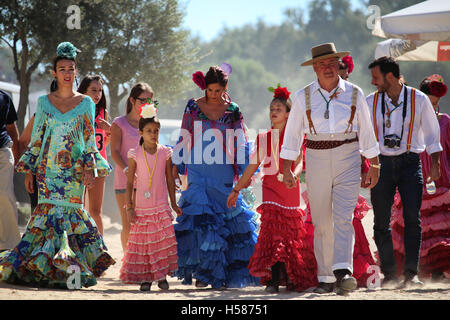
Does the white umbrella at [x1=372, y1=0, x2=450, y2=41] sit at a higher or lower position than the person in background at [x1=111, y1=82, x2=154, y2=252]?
higher

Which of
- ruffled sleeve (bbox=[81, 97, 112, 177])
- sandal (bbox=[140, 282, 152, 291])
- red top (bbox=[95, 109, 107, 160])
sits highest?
red top (bbox=[95, 109, 107, 160])

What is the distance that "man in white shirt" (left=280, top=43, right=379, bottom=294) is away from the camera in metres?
5.93

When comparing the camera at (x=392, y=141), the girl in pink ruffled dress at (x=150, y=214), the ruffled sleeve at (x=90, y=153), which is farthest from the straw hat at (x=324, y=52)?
the ruffled sleeve at (x=90, y=153)

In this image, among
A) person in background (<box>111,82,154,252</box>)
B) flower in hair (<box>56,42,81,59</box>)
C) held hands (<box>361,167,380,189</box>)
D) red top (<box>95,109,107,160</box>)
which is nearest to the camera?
held hands (<box>361,167,380,189</box>)

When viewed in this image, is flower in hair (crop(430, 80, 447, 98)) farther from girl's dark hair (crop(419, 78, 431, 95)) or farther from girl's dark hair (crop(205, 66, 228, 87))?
girl's dark hair (crop(205, 66, 228, 87))

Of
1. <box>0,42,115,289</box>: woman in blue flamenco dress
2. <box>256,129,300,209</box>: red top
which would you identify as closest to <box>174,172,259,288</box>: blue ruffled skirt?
<box>256,129,300,209</box>: red top

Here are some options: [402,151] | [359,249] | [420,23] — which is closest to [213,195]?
[359,249]

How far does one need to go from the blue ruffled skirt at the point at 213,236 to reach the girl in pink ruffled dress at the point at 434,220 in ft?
5.74

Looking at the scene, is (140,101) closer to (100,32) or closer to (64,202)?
(64,202)

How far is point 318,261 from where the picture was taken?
240 inches

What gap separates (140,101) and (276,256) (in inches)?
107

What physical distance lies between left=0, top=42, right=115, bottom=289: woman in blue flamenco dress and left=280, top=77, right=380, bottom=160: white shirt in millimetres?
1841
